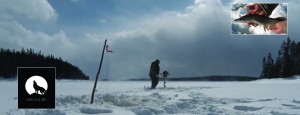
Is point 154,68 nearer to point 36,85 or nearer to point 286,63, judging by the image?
point 36,85

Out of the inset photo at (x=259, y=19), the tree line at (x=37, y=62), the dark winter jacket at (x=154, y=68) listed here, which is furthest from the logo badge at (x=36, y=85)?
the tree line at (x=37, y=62)

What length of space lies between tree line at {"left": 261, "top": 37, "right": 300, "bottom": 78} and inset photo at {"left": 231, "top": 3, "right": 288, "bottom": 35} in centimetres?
6787

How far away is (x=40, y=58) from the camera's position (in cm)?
11712

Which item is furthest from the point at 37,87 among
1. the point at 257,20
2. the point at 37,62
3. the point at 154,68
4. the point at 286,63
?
the point at 37,62

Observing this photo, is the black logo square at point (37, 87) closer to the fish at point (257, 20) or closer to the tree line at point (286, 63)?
the fish at point (257, 20)

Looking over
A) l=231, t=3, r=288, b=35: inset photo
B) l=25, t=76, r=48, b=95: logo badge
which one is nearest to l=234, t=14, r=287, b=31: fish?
l=231, t=3, r=288, b=35: inset photo

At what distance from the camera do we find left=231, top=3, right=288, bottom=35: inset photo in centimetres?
1666

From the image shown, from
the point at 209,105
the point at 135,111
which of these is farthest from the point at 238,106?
the point at 135,111

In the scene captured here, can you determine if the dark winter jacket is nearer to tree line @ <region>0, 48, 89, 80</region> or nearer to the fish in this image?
the fish

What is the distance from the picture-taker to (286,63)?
83.1 metres

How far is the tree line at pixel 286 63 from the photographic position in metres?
83.6

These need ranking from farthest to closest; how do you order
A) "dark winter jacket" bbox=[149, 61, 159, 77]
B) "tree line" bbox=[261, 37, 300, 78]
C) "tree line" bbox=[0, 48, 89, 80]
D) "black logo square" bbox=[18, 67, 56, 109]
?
"tree line" bbox=[0, 48, 89, 80] < "tree line" bbox=[261, 37, 300, 78] < "dark winter jacket" bbox=[149, 61, 159, 77] < "black logo square" bbox=[18, 67, 56, 109]

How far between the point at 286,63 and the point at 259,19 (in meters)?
69.6

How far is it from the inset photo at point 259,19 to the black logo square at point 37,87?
8.43 m
